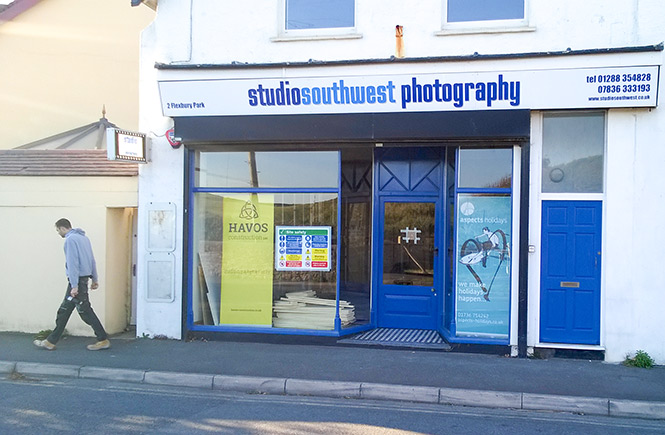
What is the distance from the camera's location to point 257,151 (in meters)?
9.48

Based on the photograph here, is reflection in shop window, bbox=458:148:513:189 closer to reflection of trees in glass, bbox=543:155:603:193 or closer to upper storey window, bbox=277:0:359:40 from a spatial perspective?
reflection of trees in glass, bbox=543:155:603:193

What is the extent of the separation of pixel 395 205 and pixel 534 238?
2.52m

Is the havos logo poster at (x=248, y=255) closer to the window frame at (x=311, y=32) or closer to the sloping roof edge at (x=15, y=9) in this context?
the window frame at (x=311, y=32)

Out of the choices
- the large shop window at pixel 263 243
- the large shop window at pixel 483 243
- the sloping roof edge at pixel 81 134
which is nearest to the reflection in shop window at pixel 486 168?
the large shop window at pixel 483 243

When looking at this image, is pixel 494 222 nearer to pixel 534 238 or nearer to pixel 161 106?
pixel 534 238

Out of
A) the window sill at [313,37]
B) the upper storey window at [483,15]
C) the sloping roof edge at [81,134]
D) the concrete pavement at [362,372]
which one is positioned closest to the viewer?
the concrete pavement at [362,372]

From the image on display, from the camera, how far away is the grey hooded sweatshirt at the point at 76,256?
27.6ft

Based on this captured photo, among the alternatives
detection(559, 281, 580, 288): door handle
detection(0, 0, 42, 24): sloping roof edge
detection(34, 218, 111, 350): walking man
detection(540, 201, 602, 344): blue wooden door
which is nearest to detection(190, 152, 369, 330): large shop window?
detection(34, 218, 111, 350): walking man

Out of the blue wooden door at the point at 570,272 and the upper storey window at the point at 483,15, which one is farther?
the upper storey window at the point at 483,15

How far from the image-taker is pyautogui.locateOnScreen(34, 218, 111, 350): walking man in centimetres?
844

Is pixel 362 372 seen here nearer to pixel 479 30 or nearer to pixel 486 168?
pixel 486 168

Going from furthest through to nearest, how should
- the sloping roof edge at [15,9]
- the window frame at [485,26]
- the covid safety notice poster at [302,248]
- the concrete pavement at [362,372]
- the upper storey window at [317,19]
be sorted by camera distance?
the sloping roof edge at [15,9] → the covid safety notice poster at [302,248] → the upper storey window at [317,19] → the window frame at [485,26] → the concrete pavement at [362,372]

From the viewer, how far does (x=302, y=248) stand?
31.3 ft

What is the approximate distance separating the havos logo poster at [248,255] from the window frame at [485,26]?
3.68m
